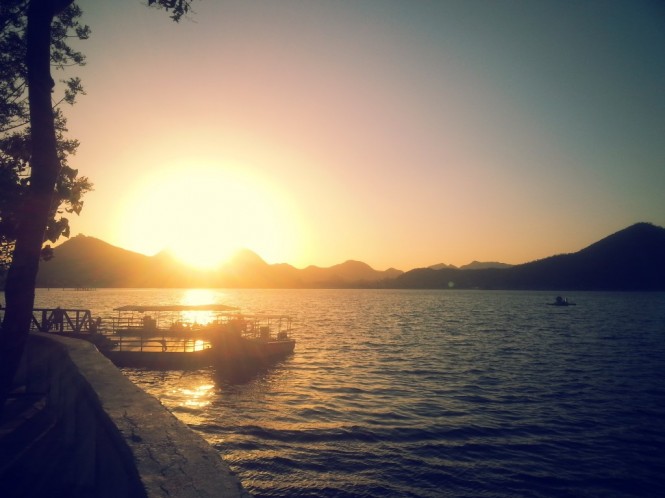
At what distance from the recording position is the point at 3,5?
35.4 ft

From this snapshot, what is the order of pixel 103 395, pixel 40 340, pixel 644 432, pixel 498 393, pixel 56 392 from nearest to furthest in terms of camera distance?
pixel 103 395 → pixel 56 392 → pixel 40 340 → pixel 644 432 → pixel 498 393

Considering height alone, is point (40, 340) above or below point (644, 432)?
above

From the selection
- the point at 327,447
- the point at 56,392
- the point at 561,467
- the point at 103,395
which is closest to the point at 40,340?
the point at 56,392

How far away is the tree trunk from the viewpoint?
837 cm

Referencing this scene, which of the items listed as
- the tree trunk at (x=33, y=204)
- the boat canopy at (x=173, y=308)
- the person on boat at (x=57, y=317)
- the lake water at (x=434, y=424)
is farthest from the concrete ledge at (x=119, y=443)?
the boat canopy at (x=173, y=308)

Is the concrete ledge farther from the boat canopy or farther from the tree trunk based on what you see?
the boat canopy

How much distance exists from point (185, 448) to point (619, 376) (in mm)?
38500

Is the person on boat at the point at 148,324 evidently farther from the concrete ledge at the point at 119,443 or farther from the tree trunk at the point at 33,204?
the tree trunk at the point at 33,204

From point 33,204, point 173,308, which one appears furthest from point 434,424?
point 173,308

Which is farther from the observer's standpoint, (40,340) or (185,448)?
(40,340)

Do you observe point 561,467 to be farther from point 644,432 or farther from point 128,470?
point 128,470

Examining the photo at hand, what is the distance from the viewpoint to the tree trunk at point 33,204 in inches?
329

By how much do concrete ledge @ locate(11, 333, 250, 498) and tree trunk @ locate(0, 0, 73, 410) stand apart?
49.0 inches

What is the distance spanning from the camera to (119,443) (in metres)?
4.83
